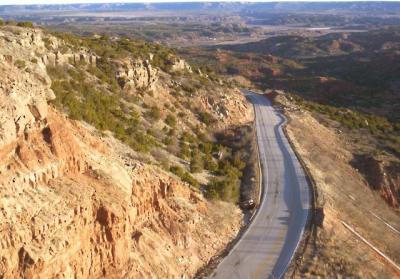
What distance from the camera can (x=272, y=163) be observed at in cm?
3456

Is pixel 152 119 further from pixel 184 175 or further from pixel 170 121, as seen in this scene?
pixel 184 175

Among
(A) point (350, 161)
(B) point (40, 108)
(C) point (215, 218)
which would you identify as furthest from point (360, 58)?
(B) point (40, 108)

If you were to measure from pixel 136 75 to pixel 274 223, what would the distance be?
60.8 ft

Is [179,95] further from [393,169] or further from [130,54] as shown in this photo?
[393,169]

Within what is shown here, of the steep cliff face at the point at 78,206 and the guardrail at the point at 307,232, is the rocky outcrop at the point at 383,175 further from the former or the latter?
the steep cliff face at the point at 78,206

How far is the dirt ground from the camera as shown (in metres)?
21.9

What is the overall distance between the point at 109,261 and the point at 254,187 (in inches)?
547

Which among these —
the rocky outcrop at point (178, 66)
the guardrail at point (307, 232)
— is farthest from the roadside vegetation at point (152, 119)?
the guardrail at point (307, 232)

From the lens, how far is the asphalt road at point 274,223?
21734 mm

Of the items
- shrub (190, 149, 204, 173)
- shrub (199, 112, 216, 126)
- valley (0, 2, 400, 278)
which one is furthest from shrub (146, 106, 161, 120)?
shrub (199, 112, 216, 126)

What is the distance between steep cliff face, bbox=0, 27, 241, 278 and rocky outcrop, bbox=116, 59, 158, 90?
12.8 metres

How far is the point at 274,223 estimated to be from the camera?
25.6 m

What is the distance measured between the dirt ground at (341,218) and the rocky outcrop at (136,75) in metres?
13.6

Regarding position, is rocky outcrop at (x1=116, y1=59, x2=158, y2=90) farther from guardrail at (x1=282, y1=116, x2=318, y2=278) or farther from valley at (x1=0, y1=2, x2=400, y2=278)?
guardrail at (x1=282, y1=116, x2=318, y2=278)
